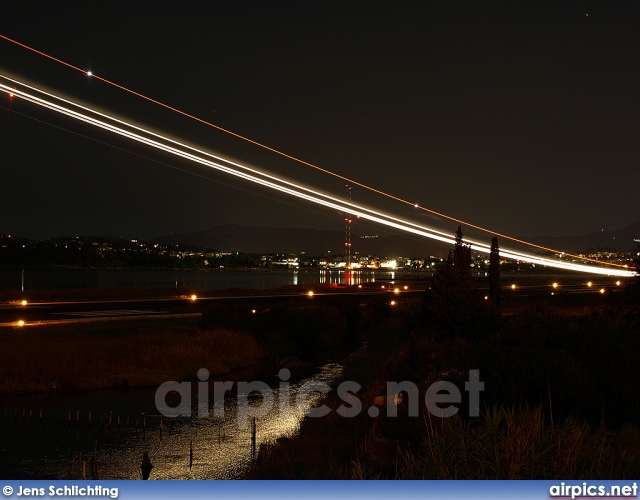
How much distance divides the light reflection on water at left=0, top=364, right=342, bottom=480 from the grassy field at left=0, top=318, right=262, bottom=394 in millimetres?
2090

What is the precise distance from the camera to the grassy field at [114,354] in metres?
27.6

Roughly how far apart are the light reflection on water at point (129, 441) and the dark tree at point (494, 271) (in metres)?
27.6

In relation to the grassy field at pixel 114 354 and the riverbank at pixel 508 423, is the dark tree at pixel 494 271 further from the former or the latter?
the riverbank at pixel 508 423

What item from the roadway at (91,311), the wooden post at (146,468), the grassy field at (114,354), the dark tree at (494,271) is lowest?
the wooden post at (146,468)

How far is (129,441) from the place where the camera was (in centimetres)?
2022

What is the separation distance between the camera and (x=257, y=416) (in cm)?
2389

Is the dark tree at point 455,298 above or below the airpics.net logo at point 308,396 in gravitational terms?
above

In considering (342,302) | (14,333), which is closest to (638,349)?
(14,333)

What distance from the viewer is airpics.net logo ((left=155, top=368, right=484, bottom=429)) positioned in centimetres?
1430

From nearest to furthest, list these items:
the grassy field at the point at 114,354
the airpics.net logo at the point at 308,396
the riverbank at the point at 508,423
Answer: the riverbank at the point at 508,423 → the airpics.net logo at the point at 308,396 → the grassy field at the point at 114,354

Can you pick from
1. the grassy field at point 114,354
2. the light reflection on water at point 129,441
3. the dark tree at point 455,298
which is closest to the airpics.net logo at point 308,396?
the light reflection on water at point 129,441

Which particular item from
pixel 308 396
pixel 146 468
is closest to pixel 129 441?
pixel 146 468

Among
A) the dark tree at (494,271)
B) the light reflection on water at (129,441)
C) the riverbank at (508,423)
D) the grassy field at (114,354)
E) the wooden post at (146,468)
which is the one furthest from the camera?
the dark tree at (494,271)

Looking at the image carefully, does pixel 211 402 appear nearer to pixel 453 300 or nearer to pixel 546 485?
pixel 453 300
